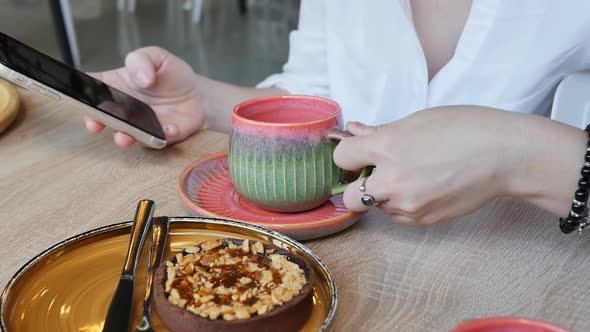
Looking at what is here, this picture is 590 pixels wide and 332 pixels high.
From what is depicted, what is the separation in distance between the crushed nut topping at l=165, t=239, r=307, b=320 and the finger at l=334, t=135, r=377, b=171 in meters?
0.14

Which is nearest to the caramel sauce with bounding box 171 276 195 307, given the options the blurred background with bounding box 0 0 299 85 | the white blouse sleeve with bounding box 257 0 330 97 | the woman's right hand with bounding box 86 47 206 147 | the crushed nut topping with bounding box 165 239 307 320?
the crushed nut topping with bounding box 165 239 307 320

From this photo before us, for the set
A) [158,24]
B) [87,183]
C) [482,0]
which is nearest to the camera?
[87,183]

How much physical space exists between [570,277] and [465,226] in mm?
127

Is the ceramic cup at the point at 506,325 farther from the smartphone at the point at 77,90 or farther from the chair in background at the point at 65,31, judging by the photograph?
the chair in background at the point at 65,31

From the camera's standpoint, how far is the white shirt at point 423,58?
888 mm

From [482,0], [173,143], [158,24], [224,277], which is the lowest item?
[158,24]

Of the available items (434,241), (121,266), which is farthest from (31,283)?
(434,241)

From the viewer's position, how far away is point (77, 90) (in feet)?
2.56

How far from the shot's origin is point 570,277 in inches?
23.0

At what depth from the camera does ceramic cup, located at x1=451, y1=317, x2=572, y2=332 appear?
0.40 metres

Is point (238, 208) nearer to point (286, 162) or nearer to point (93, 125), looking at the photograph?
point (286, 162)

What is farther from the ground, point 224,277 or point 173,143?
point 224,277

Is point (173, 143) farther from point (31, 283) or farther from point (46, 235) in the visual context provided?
point (31, 283)

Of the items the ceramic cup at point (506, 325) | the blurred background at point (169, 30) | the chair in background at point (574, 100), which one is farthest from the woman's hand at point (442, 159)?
the blurred background at point (169, 30)
